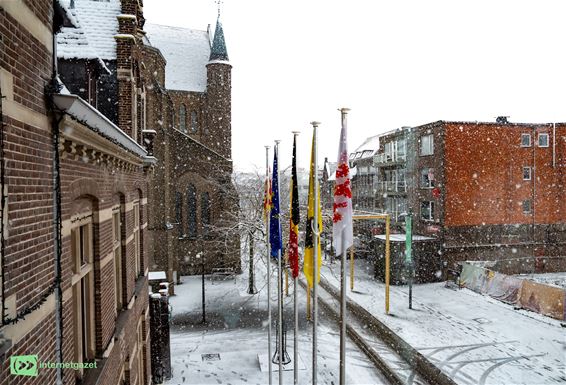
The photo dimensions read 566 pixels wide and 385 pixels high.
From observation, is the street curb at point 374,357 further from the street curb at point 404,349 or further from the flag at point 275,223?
the flag at point 275,223

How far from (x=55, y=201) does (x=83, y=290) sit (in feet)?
7.34

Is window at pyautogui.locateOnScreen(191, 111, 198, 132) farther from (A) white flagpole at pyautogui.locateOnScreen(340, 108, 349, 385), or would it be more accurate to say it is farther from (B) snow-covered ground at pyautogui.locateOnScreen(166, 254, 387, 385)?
(A) white flagpole at pyautogui.locateOnScreen(340, 108, 349, 385)

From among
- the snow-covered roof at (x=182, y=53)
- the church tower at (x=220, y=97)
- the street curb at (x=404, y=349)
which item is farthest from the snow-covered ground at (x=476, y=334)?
the snow-covered roof at (x=182, y=53)

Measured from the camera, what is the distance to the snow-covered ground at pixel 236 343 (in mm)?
13344

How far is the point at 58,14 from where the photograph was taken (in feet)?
13.8

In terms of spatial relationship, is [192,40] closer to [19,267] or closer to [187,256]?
[187,256]

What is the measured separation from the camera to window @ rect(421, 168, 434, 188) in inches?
1177

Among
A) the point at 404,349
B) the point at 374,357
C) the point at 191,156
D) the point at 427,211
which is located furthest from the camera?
the point at 427,211

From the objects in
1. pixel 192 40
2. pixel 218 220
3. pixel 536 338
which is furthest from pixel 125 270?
pixel 192 40

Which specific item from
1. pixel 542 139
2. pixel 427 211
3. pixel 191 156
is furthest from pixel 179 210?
pixel 542 139

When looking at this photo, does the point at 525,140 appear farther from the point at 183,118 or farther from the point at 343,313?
the point at 343,313

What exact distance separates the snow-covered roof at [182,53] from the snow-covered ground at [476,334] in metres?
21.4

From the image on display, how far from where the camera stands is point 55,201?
12.5ft

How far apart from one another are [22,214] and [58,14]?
93.0 inches
